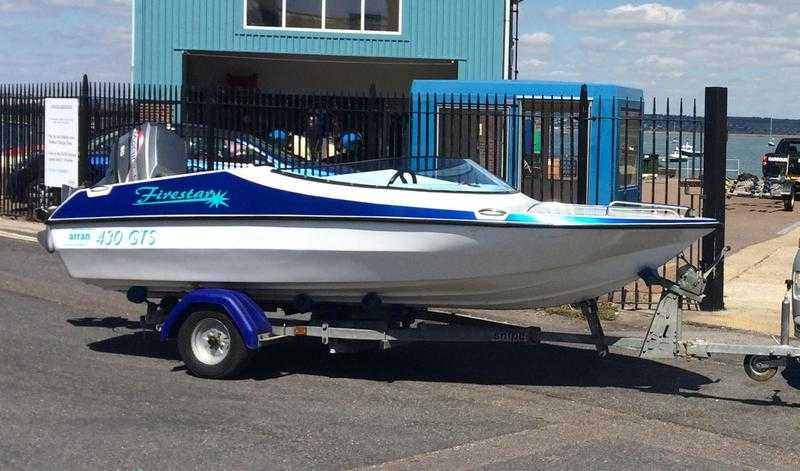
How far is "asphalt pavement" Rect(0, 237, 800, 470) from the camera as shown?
659 centimetres

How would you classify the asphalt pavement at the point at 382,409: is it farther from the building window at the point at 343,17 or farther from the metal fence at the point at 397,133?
the building window at the point at 343,17

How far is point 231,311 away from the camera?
8.30m

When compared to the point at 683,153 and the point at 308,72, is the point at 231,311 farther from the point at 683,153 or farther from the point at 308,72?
the point at 308,72

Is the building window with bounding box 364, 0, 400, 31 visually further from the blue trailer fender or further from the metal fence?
the blue trailer fender

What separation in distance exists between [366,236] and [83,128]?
424 inches

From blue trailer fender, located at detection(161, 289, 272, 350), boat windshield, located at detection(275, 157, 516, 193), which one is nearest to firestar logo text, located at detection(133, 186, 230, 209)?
boat windshield, located at detection(275, 157, 516, 193)

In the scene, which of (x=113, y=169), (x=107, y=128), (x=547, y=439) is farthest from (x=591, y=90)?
(x=547, y=439)

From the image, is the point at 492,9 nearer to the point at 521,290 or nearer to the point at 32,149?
the point at 32,149

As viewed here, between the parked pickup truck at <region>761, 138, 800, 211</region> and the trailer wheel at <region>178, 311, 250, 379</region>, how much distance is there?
75.6 ft

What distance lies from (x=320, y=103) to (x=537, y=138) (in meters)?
3.84

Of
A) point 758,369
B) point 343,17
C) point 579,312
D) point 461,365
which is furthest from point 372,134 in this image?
point 343,17

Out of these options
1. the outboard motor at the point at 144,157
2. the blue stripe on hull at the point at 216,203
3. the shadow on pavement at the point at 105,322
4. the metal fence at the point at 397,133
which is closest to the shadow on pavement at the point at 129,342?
the shadow on pavement at the point at 105,322

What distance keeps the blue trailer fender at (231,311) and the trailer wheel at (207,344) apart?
0.26 ft

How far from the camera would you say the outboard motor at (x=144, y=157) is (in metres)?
9.24
